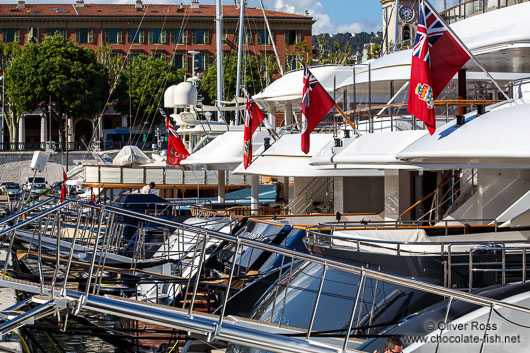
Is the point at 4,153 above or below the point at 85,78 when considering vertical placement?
below

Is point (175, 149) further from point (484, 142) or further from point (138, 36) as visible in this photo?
point (138, 36)

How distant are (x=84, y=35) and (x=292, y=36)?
79.6 feet

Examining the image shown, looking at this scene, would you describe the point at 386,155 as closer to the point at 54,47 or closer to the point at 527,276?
the point at 527,276

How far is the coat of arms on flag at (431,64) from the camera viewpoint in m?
12.0

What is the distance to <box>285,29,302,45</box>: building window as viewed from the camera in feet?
318

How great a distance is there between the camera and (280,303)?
32.9 feet

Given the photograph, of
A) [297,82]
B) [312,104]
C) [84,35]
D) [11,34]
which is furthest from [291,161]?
[11,34]

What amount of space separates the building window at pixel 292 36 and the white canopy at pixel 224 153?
234 feet

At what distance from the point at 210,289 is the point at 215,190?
21801 millimetres

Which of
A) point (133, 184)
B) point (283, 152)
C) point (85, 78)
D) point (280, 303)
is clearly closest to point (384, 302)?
point (280, 303)

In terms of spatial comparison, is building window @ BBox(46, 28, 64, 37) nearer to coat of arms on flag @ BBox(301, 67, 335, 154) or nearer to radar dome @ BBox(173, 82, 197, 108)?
radar dome @ BBox(173, 82, 197, 108)

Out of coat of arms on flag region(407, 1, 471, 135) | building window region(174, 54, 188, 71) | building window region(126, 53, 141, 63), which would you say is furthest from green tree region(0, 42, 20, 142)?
coat of arms on flag region(407, 1, 471, 135)

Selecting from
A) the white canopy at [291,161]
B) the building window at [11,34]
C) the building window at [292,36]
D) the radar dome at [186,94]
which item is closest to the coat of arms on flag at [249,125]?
the white canopy at [291,161]

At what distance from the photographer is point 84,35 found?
96.1 metres
